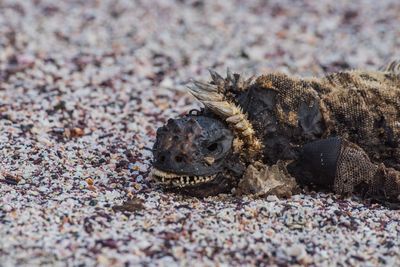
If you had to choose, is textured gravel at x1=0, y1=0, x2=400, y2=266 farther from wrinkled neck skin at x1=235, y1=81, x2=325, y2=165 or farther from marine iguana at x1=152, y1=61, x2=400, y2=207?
wrinkled neck skin at x1=235, y1=81, x2=325, y2=165

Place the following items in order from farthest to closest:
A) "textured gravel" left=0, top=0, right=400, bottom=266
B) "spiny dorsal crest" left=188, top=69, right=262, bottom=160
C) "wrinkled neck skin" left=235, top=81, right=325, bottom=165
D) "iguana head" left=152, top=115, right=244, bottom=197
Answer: "wrinkled neck skin" left=235, top=81, right=325, bottom=165 < "spiny dorsal crest" left=188, top=69, right=262, bottom=160 < "iguana head" left=152, top=115, right=244, bottom=197 < "textured gravel" left=0, top=0, right=400, bottom=266

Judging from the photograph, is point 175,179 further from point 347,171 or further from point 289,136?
point 347,171

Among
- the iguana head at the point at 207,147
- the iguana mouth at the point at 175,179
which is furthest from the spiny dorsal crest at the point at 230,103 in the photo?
the iguana mouth at the point at 175,179

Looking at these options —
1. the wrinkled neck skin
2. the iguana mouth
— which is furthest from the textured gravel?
the wrinkled neck skin

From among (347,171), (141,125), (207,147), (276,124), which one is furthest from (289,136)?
(141,125)

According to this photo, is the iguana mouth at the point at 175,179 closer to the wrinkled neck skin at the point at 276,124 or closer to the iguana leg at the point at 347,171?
the wrinkled neck skin at the point at 276,124

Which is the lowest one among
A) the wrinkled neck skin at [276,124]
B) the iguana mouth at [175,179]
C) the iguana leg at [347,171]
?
the iguana mouth at [175,179]
